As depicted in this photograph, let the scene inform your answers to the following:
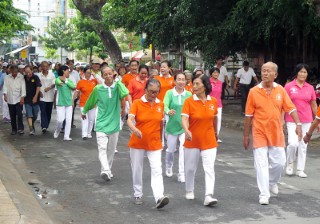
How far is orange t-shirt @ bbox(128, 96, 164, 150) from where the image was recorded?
8.95m

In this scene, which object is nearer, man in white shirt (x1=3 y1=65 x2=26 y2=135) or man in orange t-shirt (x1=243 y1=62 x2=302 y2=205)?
man in orange t-shirt (x1=243 y1=62 x2=302 y2=205)

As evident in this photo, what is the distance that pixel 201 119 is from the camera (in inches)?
352

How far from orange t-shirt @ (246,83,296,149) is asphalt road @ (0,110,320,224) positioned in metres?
0.82

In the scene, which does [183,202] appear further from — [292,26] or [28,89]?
[292,26]

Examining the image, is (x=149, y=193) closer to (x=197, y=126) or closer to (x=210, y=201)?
(x=210, y=201)

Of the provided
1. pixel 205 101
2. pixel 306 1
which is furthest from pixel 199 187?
pixel 306 1

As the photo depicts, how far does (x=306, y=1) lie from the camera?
16.9 m

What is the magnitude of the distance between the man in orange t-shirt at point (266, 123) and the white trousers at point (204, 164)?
1.70ft

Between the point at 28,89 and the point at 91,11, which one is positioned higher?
the point at 91,11

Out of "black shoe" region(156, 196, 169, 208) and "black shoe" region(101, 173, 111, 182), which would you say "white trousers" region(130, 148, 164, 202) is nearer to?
"black shoe" region(156, 196, 169, 208)

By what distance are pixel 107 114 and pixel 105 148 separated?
21.1 inches

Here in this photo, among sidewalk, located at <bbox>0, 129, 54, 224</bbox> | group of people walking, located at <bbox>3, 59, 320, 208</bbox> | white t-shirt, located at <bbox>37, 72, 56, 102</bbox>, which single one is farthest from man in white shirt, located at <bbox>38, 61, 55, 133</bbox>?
group of people walking, located at <bbox>3, 59, 320, 208</bbox>

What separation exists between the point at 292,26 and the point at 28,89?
728 centimetres

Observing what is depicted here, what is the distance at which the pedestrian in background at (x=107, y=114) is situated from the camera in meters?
10.8
